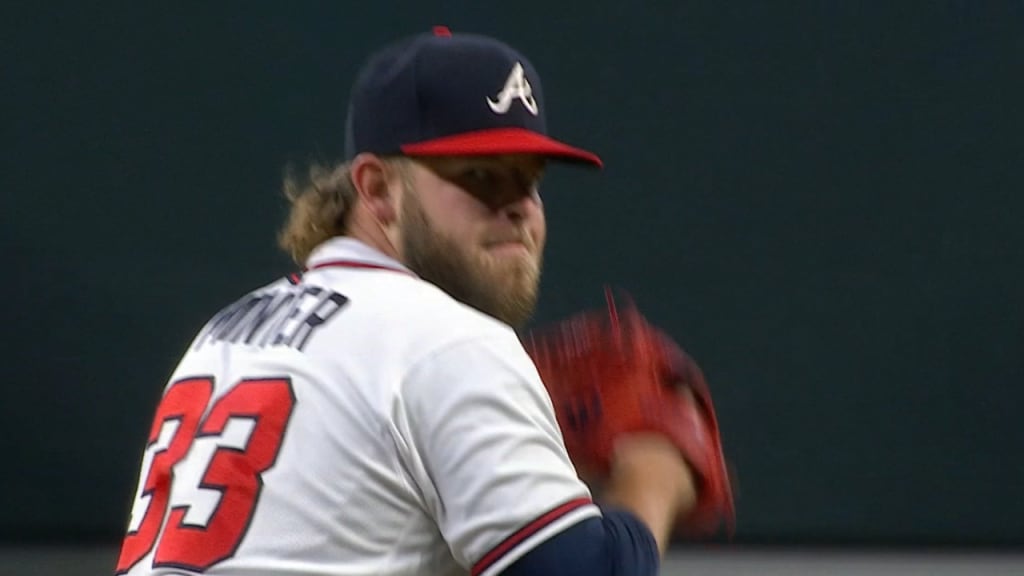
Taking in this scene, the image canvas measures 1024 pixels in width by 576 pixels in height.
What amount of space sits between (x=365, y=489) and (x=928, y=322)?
55.3 inches

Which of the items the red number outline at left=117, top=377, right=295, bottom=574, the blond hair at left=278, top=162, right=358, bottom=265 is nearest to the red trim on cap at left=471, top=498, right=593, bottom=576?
the red number outline at left=117, top=377, right=295, bottom=574

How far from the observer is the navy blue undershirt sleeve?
1270mm

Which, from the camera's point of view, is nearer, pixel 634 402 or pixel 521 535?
pixel 521 535

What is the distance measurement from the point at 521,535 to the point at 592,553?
6cm

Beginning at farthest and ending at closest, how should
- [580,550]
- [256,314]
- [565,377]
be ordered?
[565,377], [256,314], [580,550]

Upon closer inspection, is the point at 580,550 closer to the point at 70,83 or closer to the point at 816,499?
the point at 816,499

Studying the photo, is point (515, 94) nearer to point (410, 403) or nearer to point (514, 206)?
point (514, 206)

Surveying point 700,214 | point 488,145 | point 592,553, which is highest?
point 488,145

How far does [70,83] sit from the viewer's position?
101 inches

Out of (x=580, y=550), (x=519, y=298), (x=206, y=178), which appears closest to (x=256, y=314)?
(x=519, y=298)

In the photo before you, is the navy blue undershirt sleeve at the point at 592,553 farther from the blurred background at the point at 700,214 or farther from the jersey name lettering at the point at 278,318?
the blurred background at the point at 700,214

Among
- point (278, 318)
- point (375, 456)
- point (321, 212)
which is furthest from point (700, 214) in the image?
point (375, 456)

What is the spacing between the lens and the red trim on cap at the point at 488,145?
147 centimetres

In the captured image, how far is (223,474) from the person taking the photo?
4.43 ft
